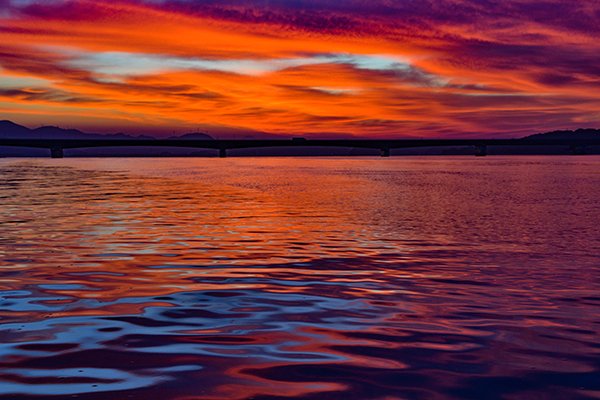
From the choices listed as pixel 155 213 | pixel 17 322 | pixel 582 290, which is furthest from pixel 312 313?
pixel 155 213

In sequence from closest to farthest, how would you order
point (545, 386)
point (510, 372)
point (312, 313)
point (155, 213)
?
1. point (545, 386)
2. point (510, 372)
3. point (312, 313)
4. point (155, 213)

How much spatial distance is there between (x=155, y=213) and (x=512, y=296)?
25688 mm

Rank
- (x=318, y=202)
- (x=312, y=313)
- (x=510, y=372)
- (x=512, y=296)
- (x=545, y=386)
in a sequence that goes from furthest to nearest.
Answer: (x=318, y=202) → (x=512, y=296) → (x=312, y=313) → (x=510, y=372) → (x=545, y=386)

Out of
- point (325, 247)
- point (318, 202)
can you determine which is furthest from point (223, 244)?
point (318, 202)

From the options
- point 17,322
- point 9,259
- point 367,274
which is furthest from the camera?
point 9,259

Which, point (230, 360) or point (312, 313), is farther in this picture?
point (312, 313)

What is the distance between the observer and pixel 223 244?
77.0 feet

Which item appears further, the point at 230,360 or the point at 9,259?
the point at 9,259

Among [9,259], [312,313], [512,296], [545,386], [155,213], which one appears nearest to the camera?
[545,386]

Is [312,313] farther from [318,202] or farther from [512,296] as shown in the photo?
[318,202]

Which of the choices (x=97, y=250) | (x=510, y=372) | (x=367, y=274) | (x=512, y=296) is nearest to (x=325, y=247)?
(x=367, y=274)

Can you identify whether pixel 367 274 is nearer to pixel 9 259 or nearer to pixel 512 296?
pixel 512 296

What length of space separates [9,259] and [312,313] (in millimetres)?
11016

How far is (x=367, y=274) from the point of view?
55.5 ft
